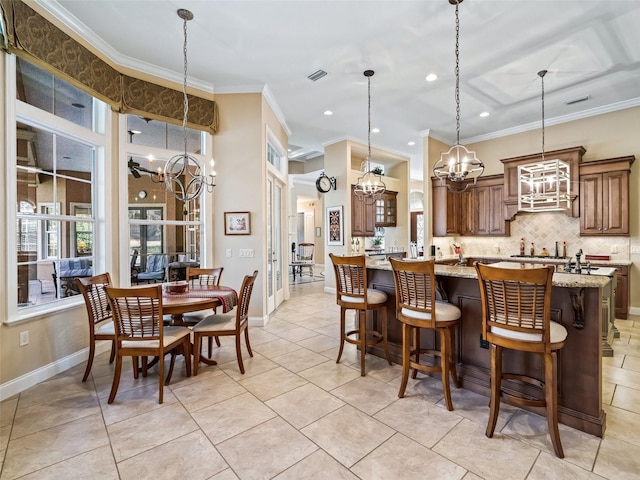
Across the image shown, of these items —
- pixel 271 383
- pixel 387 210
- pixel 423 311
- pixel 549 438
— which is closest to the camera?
pixel 549 438

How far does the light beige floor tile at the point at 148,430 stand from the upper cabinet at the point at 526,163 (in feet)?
19.9

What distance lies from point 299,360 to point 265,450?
140 centimetres

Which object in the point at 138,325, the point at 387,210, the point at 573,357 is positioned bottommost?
the point at 573,357

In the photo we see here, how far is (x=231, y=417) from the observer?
2303 mm

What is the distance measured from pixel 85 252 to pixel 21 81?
1.75 meters

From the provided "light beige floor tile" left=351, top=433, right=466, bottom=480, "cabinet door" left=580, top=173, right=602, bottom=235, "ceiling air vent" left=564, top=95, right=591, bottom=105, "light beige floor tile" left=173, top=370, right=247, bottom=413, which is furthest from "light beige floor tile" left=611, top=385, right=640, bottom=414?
"ceiling air vent" left=564, top=95, right=591, bottom=105

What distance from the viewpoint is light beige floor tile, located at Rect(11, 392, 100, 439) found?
7.17 ft

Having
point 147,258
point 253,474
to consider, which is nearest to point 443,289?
point 253,474

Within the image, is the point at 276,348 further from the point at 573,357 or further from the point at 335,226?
the point at 335,226

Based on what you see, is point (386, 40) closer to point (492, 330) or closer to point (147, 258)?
point (492, 330)

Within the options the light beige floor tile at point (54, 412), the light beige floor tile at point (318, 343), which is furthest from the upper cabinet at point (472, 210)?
the light beige floor tile at point (54, 412)

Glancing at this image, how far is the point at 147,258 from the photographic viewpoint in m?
4.14

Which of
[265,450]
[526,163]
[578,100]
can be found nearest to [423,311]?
[265,450]

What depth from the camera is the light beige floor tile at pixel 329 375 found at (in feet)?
9.25
